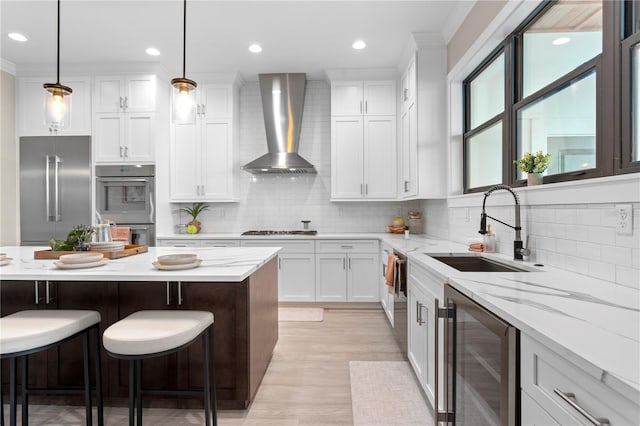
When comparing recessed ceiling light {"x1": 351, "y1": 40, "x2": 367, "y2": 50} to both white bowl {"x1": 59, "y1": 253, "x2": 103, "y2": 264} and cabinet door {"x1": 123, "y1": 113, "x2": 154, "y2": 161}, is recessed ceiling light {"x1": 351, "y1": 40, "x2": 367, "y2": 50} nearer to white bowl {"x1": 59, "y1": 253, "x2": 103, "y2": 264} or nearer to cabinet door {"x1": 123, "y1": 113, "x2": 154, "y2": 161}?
cabinet door {"x1": 123, "y1": 113, "x2": 154, "y2": 161}

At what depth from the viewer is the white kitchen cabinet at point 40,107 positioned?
436 centimetres

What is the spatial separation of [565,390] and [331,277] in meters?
3.50

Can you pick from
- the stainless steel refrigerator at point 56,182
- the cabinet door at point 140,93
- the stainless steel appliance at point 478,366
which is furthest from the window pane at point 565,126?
the stainless steel refrigerator at point 56,182

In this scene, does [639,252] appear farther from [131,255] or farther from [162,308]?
[131,255]

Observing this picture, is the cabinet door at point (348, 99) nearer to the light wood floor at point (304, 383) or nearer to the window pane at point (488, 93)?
the window pane at point (488, 93)

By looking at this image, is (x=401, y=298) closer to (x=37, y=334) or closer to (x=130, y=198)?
(x=37, y=334)

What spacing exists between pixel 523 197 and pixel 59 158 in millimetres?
5005

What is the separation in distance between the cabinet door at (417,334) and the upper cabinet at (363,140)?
219 centimetres

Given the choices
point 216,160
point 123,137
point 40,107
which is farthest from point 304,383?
point 40,107

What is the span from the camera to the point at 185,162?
466cm

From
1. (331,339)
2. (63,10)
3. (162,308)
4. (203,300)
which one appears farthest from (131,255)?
(63,10)

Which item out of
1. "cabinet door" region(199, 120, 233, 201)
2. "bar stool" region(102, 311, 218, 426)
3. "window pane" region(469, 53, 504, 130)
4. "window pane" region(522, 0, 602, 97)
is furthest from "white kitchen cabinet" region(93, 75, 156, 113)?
"window pane" region(522, 0, 602, 97)

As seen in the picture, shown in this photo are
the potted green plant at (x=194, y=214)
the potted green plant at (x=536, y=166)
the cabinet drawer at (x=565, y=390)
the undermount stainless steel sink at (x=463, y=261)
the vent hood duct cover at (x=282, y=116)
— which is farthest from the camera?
the potted green plant at (x=194, y=214)

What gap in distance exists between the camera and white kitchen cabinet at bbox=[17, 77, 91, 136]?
4359mm
